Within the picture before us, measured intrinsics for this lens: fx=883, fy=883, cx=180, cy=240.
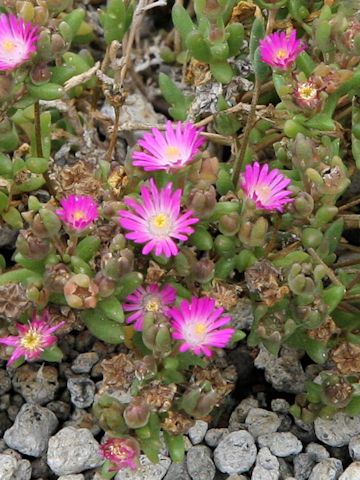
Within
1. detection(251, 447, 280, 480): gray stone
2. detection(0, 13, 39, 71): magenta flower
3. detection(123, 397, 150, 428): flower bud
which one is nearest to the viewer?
detection(123, 397, 150, 428): flower bud

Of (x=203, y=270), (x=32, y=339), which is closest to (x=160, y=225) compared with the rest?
(x=203, y=270)

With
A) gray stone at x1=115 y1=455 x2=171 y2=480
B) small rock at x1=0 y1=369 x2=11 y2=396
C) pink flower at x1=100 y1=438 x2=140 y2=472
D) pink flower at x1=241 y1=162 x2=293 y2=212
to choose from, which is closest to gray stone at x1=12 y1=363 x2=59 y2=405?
small rock at x1=0 y1=369 x2=11 y2=396

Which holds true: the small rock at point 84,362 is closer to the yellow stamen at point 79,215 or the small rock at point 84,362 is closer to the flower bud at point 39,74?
the yellow stamen at point 79,215

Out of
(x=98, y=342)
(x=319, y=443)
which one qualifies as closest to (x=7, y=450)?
(x=98, y=342)

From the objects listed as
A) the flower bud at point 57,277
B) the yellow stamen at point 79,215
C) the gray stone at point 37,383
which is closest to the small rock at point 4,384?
the gray stone at point 37,383

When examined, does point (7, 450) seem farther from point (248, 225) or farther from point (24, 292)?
point (248, 225)

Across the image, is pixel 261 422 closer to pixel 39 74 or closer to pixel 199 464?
pixel 199 464

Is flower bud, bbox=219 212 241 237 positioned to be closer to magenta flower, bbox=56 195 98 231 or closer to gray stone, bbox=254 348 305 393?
magenta flower, bbox=56 195 98 231
